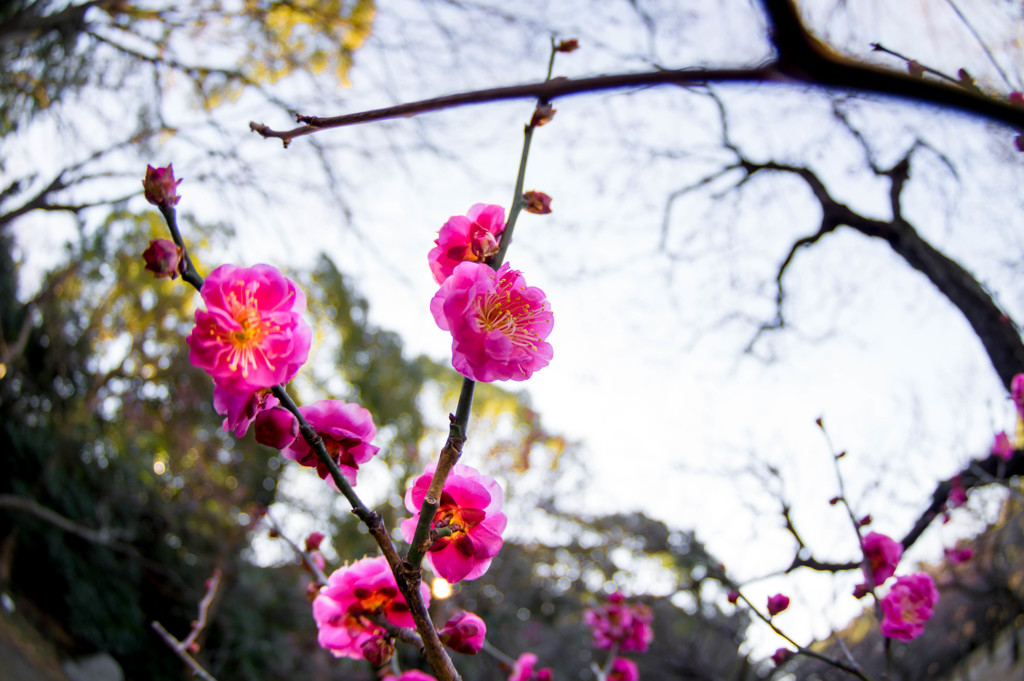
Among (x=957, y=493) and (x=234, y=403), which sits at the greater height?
(x=957, y=493)

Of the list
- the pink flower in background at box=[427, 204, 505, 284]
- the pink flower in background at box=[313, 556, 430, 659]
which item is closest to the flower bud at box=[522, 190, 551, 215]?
the pink flower in background at box=[427, 204, 505, 284]

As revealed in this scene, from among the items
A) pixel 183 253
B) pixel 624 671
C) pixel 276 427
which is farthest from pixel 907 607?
pixel 183 253

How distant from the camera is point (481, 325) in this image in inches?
28.5

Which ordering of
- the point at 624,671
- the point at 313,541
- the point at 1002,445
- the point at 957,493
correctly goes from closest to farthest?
the point at 313,541
the point at 624,671
the point at 1002,445
the point at 957,493

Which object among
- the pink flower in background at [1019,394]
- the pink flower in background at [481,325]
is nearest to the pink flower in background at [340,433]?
the pink flower in background at [481,325]

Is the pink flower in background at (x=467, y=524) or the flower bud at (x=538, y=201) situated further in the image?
the flower bud at (x=538, y=201)

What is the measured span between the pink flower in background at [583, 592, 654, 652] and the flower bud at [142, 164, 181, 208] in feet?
7.68

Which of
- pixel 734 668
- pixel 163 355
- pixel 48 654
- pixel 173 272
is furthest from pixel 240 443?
pixel 173 272

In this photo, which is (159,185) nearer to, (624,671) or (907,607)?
(907,607)

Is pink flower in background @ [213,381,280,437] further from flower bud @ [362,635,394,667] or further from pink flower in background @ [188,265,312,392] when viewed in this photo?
flower bud @ [362,635,394,667]

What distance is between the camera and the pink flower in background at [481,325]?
2.28 feet

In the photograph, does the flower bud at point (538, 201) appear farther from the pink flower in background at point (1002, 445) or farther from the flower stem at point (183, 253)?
the pink flower in background at point (1002, 445)

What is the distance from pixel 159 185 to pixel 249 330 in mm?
190

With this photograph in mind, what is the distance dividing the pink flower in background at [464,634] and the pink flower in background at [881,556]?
1.28 m
